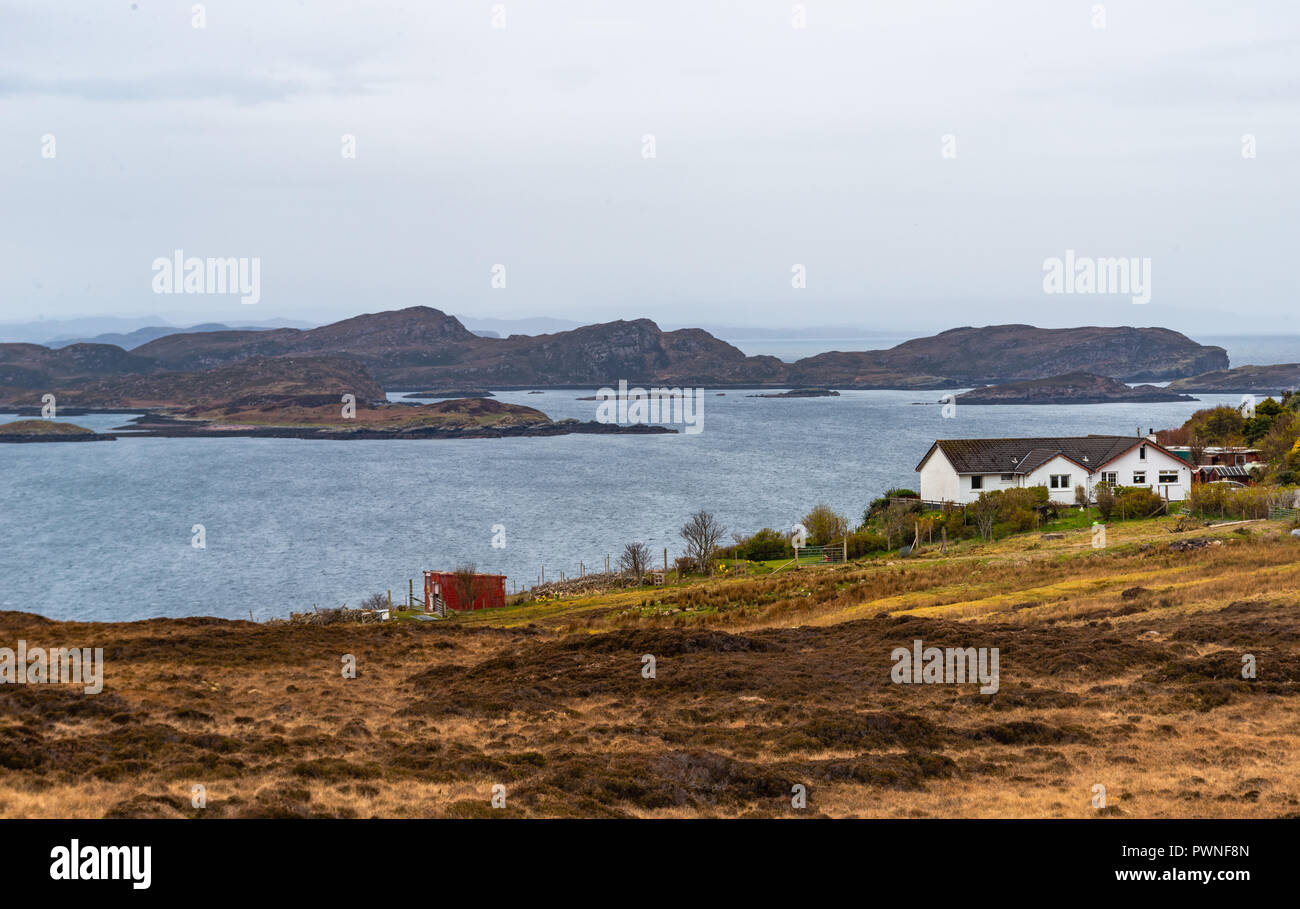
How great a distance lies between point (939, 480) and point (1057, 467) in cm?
613

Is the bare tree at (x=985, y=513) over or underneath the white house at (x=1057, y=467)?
underneath

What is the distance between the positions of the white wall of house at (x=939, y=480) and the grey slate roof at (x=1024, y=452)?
18.8 inches

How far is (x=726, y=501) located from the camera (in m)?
93.9

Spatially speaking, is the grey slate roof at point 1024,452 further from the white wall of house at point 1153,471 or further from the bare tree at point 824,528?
the bare tree at point 824,528

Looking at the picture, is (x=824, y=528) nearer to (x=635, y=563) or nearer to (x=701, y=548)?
(x=701, y=548)

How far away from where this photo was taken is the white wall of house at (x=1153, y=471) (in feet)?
191

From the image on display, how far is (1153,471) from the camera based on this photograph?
5888 centimetres

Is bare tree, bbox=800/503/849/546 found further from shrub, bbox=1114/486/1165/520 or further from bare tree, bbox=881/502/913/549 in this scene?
shrub, bbox=1114/486/1165/520

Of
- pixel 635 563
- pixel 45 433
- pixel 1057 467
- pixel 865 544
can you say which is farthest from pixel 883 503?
pixel 45 433

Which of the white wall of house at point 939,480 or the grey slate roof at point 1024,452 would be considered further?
the white wall of house at point 939,480

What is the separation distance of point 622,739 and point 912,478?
3350 inches

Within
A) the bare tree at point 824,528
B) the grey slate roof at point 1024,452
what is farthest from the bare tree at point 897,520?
the grey slate roof at point 1024,452
